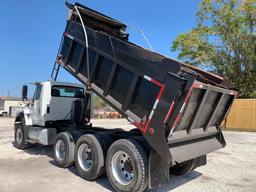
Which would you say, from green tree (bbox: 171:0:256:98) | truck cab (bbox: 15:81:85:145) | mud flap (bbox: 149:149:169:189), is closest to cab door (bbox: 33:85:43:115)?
truck cab (bbox: 15:81:85:145)

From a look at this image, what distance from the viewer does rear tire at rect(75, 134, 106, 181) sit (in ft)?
19.5

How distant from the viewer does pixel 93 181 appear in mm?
6176

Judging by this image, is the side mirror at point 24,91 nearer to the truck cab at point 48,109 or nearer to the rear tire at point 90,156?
the truck cab at point 48,109

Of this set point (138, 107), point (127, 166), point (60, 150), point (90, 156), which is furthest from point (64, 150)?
point (138, 107)

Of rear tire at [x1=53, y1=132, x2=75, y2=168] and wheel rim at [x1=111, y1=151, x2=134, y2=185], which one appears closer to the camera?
wheel rim at [x1=111, y1=151, x2=134, y2=185]

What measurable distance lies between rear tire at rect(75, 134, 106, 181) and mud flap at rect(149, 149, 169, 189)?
133cm

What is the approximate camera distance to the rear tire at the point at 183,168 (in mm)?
6574

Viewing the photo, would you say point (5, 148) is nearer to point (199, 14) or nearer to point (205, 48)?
point (205, 48)

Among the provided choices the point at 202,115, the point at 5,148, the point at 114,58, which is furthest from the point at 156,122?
the point at 5,148

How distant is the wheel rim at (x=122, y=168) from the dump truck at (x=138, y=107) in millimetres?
20

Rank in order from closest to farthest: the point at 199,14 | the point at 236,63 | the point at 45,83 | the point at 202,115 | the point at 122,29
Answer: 1. the point at 202,115
2. the point at 122,29
3. the point at 45,83
4. the point at 236,63
5. the point at 199,14

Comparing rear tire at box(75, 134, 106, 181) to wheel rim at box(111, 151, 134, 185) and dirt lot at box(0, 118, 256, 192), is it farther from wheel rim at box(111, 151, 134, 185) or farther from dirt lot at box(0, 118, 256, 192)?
wheel rim at box(111, 151, 134, 185)

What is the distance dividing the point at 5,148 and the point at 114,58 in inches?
265

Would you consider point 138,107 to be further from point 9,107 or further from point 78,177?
point 9,107
